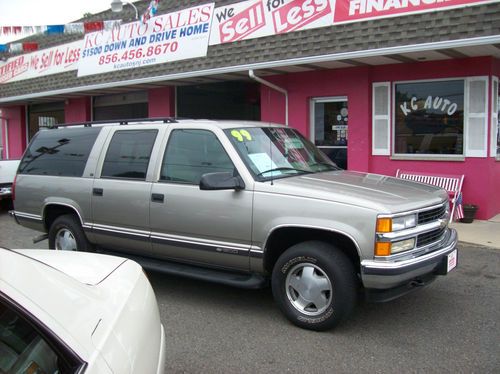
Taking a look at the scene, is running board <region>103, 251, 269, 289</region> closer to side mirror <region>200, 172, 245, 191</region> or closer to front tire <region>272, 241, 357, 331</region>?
front tire <region>272, 241, 357, 331</region>

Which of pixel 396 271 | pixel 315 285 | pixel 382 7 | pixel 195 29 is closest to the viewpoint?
pixel 396 271

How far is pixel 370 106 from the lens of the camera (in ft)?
34.3

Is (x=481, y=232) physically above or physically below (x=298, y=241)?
below

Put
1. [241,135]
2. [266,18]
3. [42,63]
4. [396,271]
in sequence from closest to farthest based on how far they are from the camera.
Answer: [396,271] → [241,135] → [266,18] → [42,63]

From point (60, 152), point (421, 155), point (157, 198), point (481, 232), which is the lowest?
point (481, 232)

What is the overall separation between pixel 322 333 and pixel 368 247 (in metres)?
0.90

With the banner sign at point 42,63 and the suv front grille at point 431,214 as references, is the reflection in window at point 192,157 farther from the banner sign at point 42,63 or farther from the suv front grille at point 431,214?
the banner sign at point 42,63

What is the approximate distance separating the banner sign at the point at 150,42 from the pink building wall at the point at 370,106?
6.85ft

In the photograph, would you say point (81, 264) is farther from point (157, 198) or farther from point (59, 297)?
point (157, 198)

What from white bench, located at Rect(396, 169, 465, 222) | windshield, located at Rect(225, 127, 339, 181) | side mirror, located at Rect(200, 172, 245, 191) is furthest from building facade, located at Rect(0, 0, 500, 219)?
side mirror, located at Rect(200, 172, 245, 191)

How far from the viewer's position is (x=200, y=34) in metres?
12.1

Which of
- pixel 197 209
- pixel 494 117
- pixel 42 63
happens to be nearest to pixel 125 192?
pixel 197 209

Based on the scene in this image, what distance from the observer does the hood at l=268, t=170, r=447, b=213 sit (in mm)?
4117

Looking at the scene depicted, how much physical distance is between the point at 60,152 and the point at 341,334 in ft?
13.6
